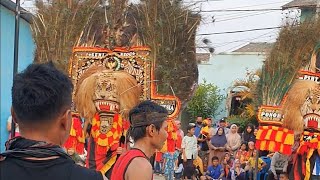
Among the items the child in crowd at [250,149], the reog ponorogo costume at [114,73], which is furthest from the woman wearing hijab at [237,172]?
the reog ponorogo costume at [114,73]

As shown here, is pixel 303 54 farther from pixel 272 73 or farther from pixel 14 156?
pixel 14 156

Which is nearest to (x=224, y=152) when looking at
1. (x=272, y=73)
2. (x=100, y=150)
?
(x=272, y=73)

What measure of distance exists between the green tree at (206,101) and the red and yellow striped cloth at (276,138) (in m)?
12.5

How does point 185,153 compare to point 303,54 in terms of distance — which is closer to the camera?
point 303,54

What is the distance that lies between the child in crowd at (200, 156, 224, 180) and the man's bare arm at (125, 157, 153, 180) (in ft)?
26.0

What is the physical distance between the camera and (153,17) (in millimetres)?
7363

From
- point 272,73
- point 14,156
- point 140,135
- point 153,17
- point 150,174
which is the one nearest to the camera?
point 14,156

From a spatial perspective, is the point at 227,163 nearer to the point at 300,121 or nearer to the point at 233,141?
the point at 233,141

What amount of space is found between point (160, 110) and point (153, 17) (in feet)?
11.9

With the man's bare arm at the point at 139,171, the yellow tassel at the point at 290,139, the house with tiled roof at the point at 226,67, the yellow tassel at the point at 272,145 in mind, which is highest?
the house with tiled roof at the point at 226,67

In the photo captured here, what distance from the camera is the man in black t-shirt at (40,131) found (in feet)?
6.21

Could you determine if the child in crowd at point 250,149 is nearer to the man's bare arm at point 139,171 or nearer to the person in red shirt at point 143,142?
the person in red shirt at point 143,142

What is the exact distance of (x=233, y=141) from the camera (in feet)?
38.3

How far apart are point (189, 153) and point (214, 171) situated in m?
0.60
